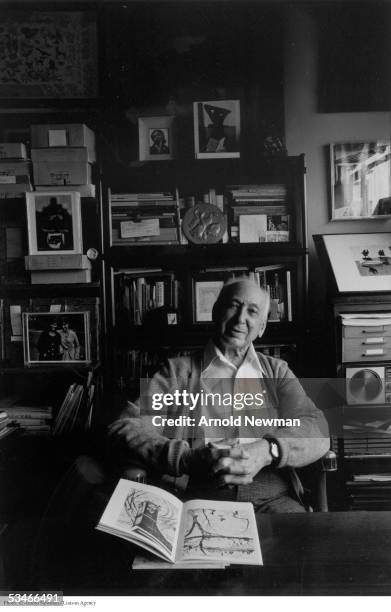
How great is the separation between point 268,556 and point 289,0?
1.43 m

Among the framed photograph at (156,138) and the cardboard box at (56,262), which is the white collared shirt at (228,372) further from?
the framed photograph at (156,138)

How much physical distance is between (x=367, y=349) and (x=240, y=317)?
0.45 metres

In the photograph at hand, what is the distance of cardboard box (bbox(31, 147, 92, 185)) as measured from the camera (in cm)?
157

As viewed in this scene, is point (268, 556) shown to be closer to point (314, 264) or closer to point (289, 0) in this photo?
point (314, 264)

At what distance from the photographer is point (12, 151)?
1.55 metres

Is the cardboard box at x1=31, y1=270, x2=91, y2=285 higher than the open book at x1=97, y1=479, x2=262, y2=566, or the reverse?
the cardboard box at x1=31, y1=270, x2=91, y2=285

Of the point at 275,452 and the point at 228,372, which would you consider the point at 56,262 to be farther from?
the point at 275,452

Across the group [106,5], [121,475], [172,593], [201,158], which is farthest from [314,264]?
[172,593]

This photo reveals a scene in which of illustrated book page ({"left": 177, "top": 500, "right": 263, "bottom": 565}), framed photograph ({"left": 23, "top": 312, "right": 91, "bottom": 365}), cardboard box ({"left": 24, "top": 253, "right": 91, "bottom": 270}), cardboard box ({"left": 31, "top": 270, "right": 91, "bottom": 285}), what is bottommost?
illustrated book page ({"left": 177, "top": 500, "right": 263, "bottom": 565})

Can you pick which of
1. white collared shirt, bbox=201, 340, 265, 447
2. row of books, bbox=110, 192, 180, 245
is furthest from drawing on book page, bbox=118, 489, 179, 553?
row of books, bbox=110, 192, 180, 245

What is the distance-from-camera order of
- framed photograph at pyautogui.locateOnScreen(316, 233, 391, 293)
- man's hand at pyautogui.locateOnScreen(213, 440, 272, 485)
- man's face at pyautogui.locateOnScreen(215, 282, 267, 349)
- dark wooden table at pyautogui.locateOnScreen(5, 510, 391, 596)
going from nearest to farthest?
dark wooden table at pyautogui.locateOnScreen(5, 510, 391, 596) → man's hand at pyautogui.locateOnScreen(213, 440, 272, 485) → man's face at pyautogui.locateOnScreen(215, 282, 267, 349) → framed photograph at pyautogui.locateOnScreen(316, 233, 391, 293)

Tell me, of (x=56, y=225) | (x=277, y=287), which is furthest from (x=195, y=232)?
(x=56, y=225)

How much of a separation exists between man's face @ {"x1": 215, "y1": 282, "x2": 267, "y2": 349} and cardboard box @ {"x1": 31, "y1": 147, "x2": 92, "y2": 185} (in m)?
0.64

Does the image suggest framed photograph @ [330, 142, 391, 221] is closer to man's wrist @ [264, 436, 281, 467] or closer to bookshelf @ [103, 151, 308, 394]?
bookshelf @ [103, 151, 308, 394]
